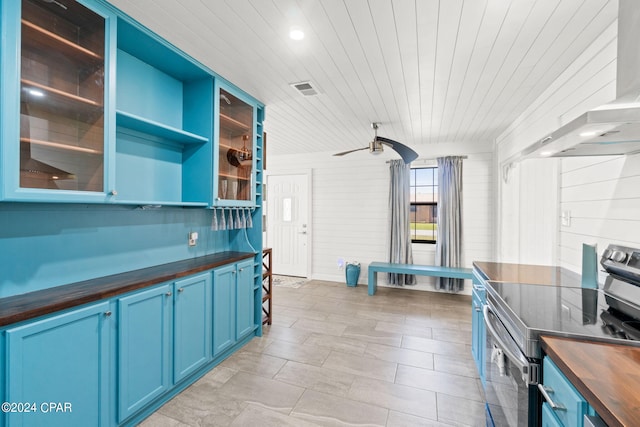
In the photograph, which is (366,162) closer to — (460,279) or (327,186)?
(327,186)

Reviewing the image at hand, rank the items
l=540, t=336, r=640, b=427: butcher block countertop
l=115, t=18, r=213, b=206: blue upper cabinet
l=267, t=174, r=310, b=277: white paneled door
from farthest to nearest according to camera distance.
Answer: l=267, t=174, r=310, b=277: white paneled door < l=115, t=18, r=213, b=206: blue upper cabinet < l=540, t=336, r=640, b=427: butcher block countertop

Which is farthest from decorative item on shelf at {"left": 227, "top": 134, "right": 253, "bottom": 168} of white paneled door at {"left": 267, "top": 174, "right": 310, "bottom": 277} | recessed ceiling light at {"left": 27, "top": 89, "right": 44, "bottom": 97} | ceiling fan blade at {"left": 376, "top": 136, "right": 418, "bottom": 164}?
white paneled door at {"left": 267, "top": 174, "right": 310, "bottom": 277}

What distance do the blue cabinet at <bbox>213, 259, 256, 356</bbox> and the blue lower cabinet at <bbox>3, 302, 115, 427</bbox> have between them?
0.94m

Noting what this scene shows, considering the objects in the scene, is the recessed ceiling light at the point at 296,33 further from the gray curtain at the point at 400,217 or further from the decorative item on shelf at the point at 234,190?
the gray curtain at the point at 400,217

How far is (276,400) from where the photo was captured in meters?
2.15

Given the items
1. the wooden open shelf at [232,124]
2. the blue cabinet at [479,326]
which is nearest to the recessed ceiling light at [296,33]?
the wooden open shelf at [232,124]

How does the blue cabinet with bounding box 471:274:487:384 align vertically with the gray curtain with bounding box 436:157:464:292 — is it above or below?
below

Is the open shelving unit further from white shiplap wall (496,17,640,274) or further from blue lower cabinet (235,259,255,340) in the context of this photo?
white shiplap wall (496,17,640,274)

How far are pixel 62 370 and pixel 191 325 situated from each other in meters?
0.88

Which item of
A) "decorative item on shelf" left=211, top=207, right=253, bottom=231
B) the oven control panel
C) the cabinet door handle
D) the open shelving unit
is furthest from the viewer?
the open shelving unit

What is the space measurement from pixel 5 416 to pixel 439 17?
119 inches

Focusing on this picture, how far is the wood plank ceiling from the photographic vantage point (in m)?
1.70

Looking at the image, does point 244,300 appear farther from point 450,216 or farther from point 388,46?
point 450,216

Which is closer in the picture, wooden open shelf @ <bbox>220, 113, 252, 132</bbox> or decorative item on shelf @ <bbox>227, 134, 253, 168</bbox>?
wooden open shelf @ <bbox>220, 113, 252, 132</bbox>
